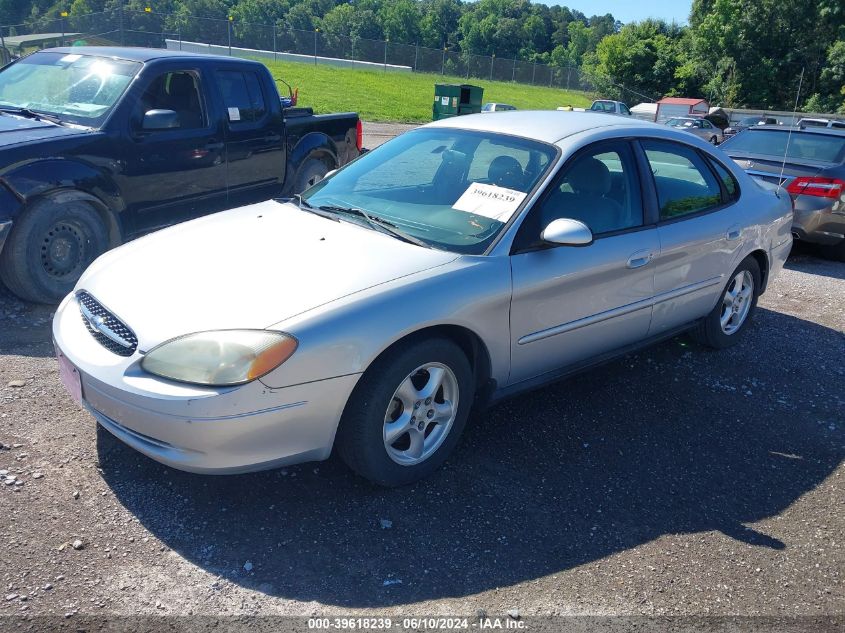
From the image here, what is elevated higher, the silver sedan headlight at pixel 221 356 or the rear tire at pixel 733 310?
the silver sedan headlight at pixel 221 356

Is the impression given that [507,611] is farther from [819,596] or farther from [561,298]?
[561,298]

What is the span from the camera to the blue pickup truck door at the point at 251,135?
21.4 ft

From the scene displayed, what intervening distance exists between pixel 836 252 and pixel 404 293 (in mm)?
7666

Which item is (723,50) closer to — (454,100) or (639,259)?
(454,100)

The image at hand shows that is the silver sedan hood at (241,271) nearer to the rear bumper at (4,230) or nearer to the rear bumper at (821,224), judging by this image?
the rear bumper at (4,230)

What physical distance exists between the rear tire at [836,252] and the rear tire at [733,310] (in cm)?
403

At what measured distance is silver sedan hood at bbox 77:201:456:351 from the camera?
9.66 feet

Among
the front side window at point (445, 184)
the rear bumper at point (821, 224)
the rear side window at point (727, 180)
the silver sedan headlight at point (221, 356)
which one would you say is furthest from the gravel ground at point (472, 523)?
the rear bumper at point (821, 224)

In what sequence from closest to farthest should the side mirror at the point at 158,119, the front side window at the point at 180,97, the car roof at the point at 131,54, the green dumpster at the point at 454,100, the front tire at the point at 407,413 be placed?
the front tire at the point at 407,413 → the side mirror at the point at 158,119 → the front side window at the point at 180,97 → the car roof at the point at 131,54 → the green dumpster at the point at 454,100

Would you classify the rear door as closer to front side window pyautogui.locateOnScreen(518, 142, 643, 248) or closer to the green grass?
front side window pyautogui.locateOnScreen(518, 142, 643, 248)

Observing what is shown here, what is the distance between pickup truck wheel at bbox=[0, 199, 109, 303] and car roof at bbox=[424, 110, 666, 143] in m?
2.78

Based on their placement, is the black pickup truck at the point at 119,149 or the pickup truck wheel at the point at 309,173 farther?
the pickup truck wheel at the point at 309,173

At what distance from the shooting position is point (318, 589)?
2.68 metres

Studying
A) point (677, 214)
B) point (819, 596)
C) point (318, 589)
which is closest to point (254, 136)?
Result: point (677, 214)
